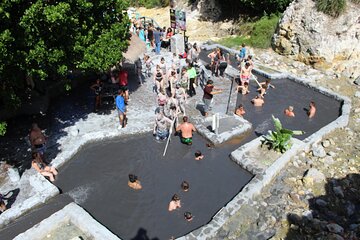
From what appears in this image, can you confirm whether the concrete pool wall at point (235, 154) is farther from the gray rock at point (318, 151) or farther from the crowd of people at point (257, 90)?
the crowd of people at point (257, 90)

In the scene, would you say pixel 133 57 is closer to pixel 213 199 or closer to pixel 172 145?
pixel 172 145

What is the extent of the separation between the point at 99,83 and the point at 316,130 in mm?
9447

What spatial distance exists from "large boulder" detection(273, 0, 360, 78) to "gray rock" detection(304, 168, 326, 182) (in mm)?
8912

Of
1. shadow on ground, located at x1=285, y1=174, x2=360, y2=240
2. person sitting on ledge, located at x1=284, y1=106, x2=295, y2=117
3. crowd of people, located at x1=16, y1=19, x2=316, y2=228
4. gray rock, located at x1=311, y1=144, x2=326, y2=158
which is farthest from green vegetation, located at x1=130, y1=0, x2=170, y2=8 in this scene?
shadow on ground, located at x1=285, y1=174, x2=360, y2=240

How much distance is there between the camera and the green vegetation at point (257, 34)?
22.3 meters

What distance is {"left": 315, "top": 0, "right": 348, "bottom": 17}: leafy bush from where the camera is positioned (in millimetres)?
19000

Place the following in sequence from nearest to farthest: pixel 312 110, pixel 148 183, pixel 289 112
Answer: pixel 148 183 < pixel 312 110 < pixel 289 112

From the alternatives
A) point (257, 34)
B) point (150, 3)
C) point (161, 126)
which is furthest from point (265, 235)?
point (150, 3)

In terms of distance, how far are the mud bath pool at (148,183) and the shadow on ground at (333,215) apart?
2.14 meters

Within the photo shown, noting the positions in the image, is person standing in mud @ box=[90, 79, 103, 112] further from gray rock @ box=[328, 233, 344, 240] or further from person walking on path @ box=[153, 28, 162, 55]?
gray rock @ box=[328, 233, 344, 240]

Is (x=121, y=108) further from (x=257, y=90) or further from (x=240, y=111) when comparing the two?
(x=257, y=90)

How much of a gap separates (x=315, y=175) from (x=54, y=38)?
9579 millimetres

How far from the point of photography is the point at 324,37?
63.1 feet

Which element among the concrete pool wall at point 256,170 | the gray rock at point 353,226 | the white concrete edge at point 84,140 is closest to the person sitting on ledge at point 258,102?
the concrete pool wall at point 256,170
